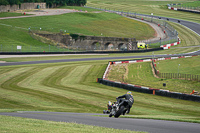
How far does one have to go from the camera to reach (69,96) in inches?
1088

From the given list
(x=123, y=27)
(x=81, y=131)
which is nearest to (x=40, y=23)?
(x=123, y=27)

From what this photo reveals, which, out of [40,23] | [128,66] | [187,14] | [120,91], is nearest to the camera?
[120,91]

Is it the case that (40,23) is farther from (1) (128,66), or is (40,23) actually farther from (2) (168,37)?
(1) (128,66)

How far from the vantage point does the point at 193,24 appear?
109562 millimetres

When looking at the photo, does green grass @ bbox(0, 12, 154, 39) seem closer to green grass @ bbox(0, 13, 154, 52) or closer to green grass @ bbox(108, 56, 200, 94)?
green grass @ bbox(0, 13, 154, 52)

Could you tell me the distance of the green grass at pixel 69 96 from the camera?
74.3 feet

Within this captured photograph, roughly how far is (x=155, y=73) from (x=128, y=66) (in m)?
7.04

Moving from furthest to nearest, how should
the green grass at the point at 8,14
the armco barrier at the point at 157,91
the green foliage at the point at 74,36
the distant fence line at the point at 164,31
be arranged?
the green grass at the point at 8,14, the distant fence line at the point at 164,31, the green foliage at the point at 74,36, the armco barrier at the point at 157,91

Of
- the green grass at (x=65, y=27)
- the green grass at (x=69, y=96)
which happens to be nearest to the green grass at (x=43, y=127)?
the green grass at (x=69, y=96)

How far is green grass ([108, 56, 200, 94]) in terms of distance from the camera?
34.0 m

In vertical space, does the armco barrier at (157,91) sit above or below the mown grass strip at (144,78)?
above

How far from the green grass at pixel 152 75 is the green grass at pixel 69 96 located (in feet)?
12.6

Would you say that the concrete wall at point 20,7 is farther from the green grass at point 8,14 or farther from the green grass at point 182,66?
the green grass at point 182,66

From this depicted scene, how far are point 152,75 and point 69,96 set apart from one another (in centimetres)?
1767
